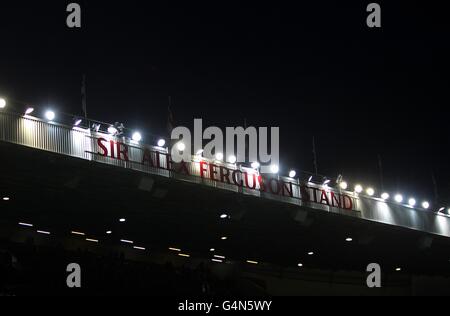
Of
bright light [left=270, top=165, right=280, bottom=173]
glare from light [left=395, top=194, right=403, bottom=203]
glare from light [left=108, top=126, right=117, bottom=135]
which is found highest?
glare from light [left=108, top=126, right=117, bottom=135]

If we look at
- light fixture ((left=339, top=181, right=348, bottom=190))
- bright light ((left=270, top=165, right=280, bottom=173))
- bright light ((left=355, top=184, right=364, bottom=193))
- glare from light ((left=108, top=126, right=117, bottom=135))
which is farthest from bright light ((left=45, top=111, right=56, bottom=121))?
bright light ((left=355, top=184, right=364, bottom=193))

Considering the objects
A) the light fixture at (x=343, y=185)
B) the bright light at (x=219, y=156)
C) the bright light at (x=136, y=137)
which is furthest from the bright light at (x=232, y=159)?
the light fixture at (x=343, y=185)

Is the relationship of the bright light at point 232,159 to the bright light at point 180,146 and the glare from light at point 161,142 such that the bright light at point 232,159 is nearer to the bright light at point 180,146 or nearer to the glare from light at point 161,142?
the bright light at point 180,146

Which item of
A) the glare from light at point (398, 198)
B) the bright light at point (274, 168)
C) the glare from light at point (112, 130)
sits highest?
the glare from light at point (112, 130)

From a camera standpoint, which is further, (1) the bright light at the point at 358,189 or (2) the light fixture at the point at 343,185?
(1) the bright light at the point at 358,189

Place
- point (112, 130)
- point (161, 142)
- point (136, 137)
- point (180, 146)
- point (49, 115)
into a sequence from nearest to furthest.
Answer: point (49, 115) < point (112, 130) < point (136, 137) < point (161, 142) < point (180, 146)

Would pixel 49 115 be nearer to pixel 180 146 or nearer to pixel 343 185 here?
pixel 180 146

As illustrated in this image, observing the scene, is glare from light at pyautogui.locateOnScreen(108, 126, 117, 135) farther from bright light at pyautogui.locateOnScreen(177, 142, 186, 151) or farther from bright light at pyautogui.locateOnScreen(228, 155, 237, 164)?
bright light at pyautogui.locateOnScreen(228, 155, 237, 164)

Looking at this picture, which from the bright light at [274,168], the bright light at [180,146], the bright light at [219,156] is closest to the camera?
the bright light at [180,146]

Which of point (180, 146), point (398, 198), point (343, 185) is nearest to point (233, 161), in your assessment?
point (180, 146)

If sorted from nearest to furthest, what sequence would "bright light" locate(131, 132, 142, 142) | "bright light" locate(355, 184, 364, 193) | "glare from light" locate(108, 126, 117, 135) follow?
"glare from light" locate(108, 126, 117, 135), "bright light" locate(131, 132, 142, 142), "bright light" locate(355, 184, 364, 193)

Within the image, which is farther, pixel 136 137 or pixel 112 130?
pixel 136 137

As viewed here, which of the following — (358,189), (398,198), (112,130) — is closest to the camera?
(112,130)

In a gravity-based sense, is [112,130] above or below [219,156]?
above
